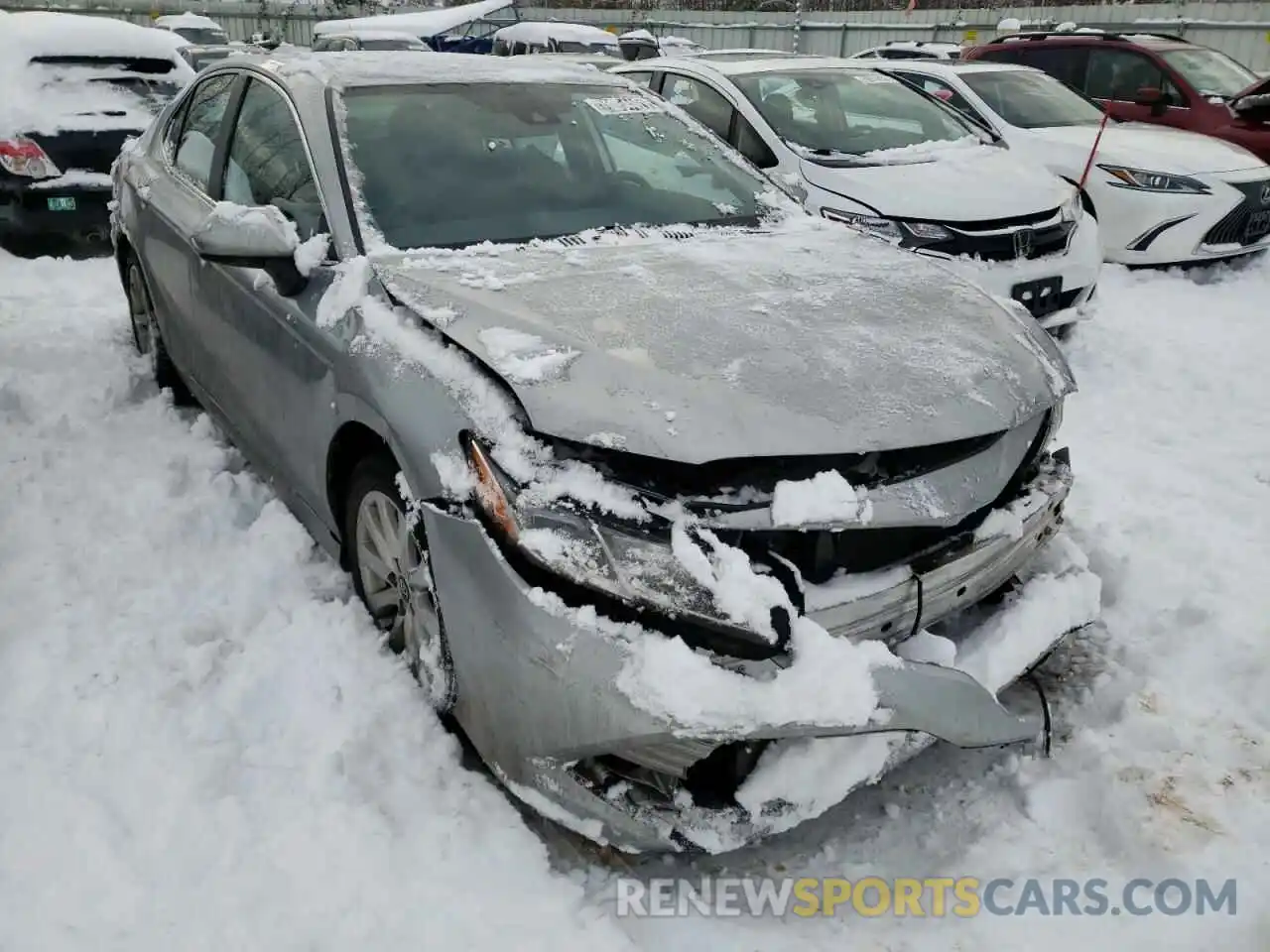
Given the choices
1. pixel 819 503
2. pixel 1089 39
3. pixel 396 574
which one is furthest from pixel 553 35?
pixel 819 503

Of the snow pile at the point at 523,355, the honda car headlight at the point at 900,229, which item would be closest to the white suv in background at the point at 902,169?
the honda car headlight at the point at 900,229

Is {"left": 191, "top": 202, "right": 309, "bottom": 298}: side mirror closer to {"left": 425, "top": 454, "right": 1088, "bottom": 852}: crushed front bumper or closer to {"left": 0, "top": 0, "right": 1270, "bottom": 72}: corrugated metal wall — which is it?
{"left": 425, "top": 454, "right": 1088, "bottom": 852}: crushed front bumper

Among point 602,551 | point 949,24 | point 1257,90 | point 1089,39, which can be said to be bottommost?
point 949,24

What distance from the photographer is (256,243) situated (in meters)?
2.83

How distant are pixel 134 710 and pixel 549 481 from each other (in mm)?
1415

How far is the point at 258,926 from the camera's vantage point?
6.86 feet

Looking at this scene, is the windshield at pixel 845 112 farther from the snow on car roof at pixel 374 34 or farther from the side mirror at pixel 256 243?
the snow on car roof at pixel 374 34

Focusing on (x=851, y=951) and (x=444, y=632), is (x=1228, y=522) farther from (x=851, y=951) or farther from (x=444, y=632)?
(x=444, y=632)

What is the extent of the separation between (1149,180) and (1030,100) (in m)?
1.40

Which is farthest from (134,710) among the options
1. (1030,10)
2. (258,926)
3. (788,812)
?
(1030,10)

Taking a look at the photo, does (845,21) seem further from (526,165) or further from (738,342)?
(738,342)

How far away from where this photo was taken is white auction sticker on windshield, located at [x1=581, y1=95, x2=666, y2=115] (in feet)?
12.1

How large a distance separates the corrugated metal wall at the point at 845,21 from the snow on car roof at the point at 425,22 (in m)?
4.97

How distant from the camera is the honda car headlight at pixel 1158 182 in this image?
725cm
